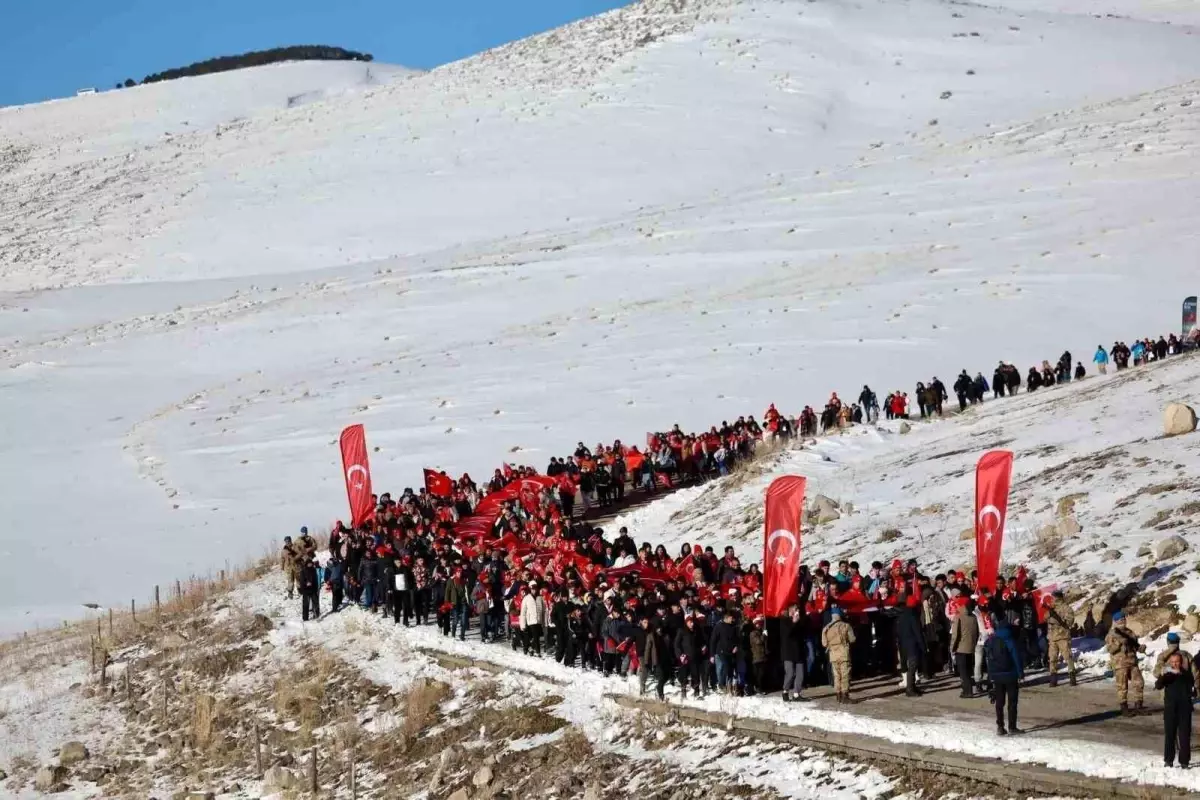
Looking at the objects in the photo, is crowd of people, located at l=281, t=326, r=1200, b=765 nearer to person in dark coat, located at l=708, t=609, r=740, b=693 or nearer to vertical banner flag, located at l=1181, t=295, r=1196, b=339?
person in dark coat, located at l=708, t=609, r=740, b=693

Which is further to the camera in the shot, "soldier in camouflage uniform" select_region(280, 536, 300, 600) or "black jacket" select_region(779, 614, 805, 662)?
"soldier in camouflage uniform" select_region(280, 536, 300, 600)

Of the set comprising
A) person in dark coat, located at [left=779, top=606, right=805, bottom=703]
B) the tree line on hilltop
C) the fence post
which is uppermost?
the tree line on hilltop

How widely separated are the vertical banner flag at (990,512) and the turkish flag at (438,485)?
14.9 metres

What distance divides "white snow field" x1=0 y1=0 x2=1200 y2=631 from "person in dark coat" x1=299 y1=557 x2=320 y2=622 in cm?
780

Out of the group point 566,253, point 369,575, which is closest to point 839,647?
point 369,575

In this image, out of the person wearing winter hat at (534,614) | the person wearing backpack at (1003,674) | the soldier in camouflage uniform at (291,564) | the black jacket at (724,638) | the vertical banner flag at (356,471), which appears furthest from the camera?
the vertical banner flag at (356,471)

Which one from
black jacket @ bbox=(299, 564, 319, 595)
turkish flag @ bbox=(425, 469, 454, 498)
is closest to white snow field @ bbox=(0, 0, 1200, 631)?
turkish flag @ bbox=(425, 469, 454, 498)

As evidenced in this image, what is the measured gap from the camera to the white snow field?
43000 mm

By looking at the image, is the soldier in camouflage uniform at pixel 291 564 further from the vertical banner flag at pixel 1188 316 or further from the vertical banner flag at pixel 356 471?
the vertical banner flag at pixel 1188 316

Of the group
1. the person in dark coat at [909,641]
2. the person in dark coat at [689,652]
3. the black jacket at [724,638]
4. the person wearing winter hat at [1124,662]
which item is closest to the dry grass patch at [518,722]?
the person in dark coat at [689,652]

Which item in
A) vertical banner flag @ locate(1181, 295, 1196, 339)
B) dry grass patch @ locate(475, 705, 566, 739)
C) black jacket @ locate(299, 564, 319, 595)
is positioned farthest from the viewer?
vertical banner flag @ locate(1181, 295, 1196, 339)

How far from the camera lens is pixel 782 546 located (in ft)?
58.4

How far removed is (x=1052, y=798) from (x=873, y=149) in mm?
67045

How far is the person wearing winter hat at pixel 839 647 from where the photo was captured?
16.8 metres
